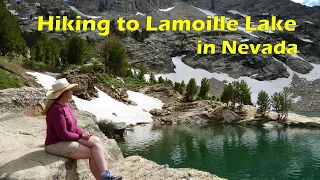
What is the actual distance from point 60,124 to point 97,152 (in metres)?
1.07

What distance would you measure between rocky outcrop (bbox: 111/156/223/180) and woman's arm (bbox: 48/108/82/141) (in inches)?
108

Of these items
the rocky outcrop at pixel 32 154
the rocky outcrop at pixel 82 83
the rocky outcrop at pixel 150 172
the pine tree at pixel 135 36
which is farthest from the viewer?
the pine tree at pixel 135 36

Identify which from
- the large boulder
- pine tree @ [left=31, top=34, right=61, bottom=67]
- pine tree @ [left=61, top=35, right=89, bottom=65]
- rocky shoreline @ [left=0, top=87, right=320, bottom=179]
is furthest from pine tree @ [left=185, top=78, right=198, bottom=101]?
rocky shoreline @ [left=0, top=87, right=320, bottom=179]

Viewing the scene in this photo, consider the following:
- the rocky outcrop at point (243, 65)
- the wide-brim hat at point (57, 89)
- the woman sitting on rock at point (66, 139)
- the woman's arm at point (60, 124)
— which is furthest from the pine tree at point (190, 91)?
the rocky outcrop at point (243, 65)

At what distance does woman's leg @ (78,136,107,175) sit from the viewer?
716cm

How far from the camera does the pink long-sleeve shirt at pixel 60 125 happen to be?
7141 mm

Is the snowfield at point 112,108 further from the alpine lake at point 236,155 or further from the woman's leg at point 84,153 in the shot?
the woman's leg at point 84,153

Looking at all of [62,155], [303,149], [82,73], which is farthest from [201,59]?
[62,155]

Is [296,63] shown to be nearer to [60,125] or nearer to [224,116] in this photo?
[224,116]

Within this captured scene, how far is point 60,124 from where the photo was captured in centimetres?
714

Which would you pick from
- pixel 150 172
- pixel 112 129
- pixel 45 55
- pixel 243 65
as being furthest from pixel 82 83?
pixel 243 65

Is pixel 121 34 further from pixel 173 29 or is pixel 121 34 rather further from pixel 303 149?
pixel 303 149

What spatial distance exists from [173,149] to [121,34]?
5224 inches

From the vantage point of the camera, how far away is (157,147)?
115 ft
